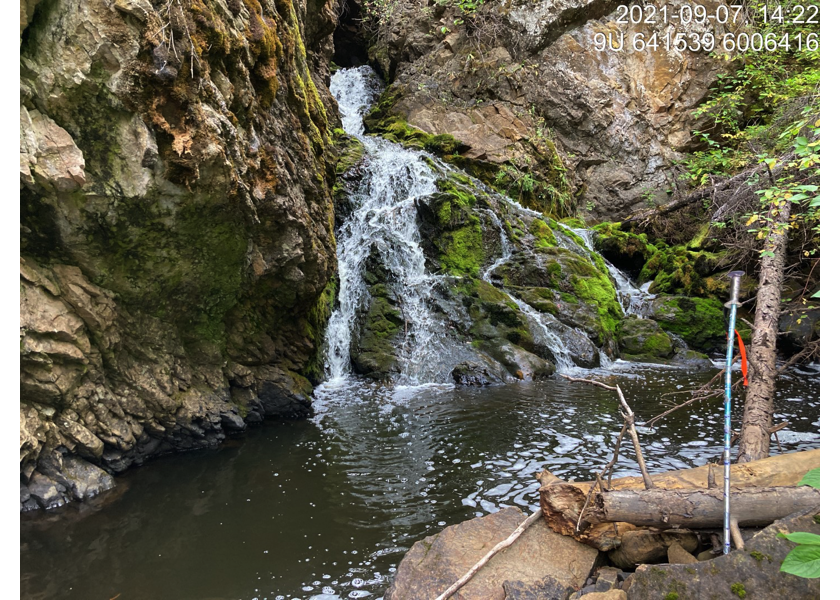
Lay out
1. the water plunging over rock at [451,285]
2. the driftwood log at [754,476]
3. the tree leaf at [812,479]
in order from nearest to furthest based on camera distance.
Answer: the tree leaf at [812,479], the driftwood log at [754,476], the water plunging over rock at [451,285]

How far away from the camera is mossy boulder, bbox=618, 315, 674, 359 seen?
12352mm

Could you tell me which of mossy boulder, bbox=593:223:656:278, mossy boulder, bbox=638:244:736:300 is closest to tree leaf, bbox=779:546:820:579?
Answer: mossy boulder, bbox=638:244:736:300

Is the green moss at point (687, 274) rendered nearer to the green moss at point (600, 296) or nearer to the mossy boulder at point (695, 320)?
the mossy boulder at point (695, 320)

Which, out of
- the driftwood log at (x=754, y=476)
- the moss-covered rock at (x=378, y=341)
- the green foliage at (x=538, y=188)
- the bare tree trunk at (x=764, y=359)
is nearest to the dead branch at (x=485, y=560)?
the driftwood log at (x=754, y=476)

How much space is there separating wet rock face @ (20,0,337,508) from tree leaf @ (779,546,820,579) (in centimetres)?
563

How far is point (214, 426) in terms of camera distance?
22.6 feet

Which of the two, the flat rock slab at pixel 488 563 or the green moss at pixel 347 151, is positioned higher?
the green moss at pixel 347 151

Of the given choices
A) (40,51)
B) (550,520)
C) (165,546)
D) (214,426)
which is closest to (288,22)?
(40,51)

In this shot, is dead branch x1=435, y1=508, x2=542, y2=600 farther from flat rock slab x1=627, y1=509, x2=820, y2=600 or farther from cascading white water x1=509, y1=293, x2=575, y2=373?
cascading white water x1=509, y1=293, x2=575, y2=373

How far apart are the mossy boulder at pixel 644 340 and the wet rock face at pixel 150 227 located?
8817 mm

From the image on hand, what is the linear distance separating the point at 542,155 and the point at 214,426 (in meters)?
16.7

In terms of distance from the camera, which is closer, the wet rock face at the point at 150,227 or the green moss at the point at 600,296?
the wet rock face at the point at 150,227

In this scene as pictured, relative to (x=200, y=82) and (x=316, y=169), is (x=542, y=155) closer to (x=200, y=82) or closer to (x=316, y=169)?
(x=316, y=169)

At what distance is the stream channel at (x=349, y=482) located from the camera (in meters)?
4.02
